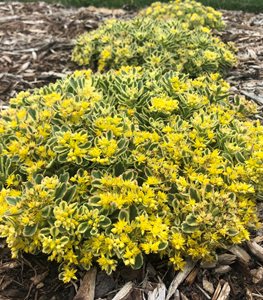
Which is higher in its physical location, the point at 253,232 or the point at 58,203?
the point at 58,203

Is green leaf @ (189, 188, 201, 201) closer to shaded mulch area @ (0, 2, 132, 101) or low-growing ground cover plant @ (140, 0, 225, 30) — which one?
shaded mulch area @ (0, 2, 132, 101)

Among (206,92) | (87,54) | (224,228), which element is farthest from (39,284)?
(87,54)

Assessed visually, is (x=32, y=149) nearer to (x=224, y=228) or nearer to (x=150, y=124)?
(x=150, y=124)

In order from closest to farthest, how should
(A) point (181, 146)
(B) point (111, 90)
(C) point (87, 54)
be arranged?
(A) point (181, 146) → (B) point (111, 90) → (C) point (87, 54)

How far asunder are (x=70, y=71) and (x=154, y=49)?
40.7 inches

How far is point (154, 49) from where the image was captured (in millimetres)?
4578

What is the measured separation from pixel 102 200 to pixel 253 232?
3.60ft

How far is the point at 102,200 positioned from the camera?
8.09 ft

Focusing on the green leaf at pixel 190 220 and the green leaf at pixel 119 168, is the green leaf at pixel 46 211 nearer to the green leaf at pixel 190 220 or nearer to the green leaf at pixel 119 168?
the green leaf at pixel 119 168

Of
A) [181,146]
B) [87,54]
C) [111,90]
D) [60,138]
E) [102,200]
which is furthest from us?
[87,54]

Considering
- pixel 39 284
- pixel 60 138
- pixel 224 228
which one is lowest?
pixel 39 284

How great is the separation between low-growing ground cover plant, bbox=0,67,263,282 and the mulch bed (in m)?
0.12

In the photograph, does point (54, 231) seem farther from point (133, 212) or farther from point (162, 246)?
point (162, 246)

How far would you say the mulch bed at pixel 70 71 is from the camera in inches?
100
